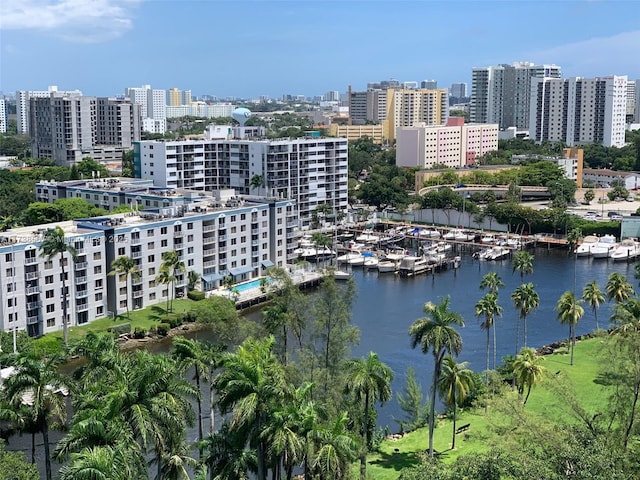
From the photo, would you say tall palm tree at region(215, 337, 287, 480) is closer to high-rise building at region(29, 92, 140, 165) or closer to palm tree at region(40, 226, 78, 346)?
palm tree at region(40, 226, 78, 346)

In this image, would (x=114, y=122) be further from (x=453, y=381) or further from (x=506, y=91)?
(x=453, y=381)

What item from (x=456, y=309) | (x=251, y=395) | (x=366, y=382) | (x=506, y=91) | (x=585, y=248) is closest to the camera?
(x=251, y=395)

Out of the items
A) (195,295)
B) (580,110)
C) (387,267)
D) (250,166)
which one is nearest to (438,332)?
(195,295)

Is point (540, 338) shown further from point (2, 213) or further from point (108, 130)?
point (108, 130)

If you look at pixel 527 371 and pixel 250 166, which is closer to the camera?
pixel 527 371

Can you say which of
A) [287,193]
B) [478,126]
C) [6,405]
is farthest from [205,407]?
[478,126]

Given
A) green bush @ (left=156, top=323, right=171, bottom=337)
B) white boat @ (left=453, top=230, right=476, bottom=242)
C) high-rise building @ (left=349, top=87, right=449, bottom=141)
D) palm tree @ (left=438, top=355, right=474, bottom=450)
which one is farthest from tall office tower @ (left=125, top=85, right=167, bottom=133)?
palm tree @ (left=438, top=355, right=474, bottom=450)
